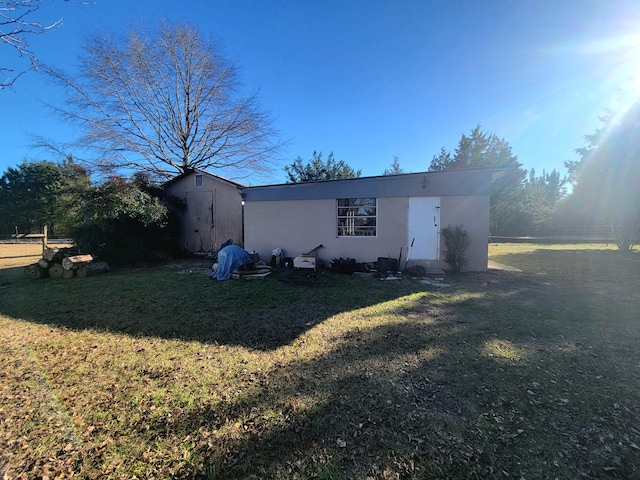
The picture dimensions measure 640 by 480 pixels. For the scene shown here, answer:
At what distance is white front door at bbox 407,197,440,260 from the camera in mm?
8102

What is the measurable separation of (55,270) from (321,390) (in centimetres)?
914

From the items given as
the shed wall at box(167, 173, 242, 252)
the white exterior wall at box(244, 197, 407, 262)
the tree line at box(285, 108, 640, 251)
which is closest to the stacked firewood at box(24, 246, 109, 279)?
the shed wall at box(167, 173, 242, 252)

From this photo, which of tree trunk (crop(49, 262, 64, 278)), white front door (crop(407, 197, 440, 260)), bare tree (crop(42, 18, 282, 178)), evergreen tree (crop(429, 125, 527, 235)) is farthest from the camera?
evergreen tree (crop(429, 125, 527, 235))

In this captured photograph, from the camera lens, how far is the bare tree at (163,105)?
14750 mm

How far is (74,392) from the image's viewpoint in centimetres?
242

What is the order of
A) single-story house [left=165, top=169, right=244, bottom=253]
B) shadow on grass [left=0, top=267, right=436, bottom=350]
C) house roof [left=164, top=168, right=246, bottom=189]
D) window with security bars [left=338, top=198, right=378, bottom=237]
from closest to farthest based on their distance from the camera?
shadow on grass [left=0, top=267, right=436, bottom=350] < window with security bars [left=338, top=198, right=378, bottom=237] < house roof [left=164, top=168, right=246, bottom=189] < single-story house [left=165, top=169, right=244, bottom=253]

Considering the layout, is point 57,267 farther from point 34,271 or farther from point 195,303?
point 195,303

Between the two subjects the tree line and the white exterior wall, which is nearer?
the white exterior wall

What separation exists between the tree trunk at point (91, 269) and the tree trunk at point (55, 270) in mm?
417

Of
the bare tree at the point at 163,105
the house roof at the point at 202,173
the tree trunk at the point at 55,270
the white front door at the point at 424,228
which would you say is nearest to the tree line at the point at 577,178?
the white front door at the point at 424,228

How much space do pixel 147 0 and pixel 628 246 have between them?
21.3 metres

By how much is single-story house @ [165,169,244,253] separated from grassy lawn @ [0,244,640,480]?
6958mm

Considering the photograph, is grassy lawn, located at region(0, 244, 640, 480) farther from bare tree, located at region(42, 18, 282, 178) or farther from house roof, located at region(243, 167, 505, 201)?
bare tree, located at region(42, 18, 282, 178)

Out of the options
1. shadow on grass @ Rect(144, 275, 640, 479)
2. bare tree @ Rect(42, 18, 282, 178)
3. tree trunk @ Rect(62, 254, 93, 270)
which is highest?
bare tree @ Rect(42, 18, 282, 178)
